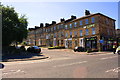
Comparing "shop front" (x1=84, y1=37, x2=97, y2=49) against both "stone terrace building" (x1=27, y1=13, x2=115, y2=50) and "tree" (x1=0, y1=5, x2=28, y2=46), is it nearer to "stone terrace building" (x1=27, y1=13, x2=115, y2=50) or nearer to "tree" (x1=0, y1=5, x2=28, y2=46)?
"stone terrace building" (x1=27, y1=13, x2=115, y2=50)

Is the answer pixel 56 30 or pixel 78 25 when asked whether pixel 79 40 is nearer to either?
pixel 78 25

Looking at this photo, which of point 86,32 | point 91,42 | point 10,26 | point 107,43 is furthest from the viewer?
point 86,32

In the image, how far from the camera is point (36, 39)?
202 feet

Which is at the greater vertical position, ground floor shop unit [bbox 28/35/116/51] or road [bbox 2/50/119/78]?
ground floor shop unit [bbox 28/35/116/51]

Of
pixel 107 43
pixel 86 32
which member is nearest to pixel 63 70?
pixel 86 32

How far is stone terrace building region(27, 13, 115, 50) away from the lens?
33.0 metres

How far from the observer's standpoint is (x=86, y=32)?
35.6 metres

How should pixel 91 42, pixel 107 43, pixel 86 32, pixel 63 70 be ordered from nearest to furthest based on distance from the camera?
pixel 63 70
pixel 91 42
pixel 107 43
pixel 86 32

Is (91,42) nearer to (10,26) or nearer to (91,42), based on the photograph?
(91,42)

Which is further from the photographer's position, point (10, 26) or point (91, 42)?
point (91, 42)

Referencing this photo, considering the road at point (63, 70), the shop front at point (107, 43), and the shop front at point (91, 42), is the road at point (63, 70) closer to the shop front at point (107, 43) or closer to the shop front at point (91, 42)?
the shop front at point (91, 42)

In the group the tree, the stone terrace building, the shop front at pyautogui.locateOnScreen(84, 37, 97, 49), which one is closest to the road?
the tree

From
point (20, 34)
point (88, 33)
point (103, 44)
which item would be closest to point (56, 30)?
point (88, 33)

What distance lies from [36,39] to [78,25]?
97.4 feet
